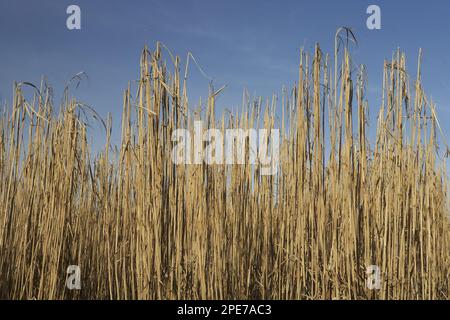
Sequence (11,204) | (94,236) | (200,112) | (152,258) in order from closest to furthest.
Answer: (152,258) < (200,112) < (11,204) < (94,236)

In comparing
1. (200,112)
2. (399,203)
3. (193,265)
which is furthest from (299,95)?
(193,265)

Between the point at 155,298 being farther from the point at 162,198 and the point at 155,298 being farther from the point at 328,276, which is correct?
the point at 328,276

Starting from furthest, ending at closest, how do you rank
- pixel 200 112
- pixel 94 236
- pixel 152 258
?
pixel 94 236, pixel 200 112, pixel 152 258

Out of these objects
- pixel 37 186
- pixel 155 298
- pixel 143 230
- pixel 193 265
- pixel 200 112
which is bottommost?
pixel 155 298

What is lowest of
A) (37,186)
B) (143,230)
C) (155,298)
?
(155,298)

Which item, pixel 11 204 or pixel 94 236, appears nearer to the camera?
pixel 11 204

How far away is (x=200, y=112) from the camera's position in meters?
1.66

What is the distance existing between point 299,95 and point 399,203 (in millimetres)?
508

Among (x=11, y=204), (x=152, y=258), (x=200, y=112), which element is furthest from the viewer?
(x=11, y=204)

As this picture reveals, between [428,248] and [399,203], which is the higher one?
[399,203]

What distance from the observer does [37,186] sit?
176cm

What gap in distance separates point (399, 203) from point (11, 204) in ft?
4.45

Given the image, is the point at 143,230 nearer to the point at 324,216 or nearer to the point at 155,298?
the point at 155,298

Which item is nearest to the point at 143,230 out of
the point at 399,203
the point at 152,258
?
the point at 152,258
